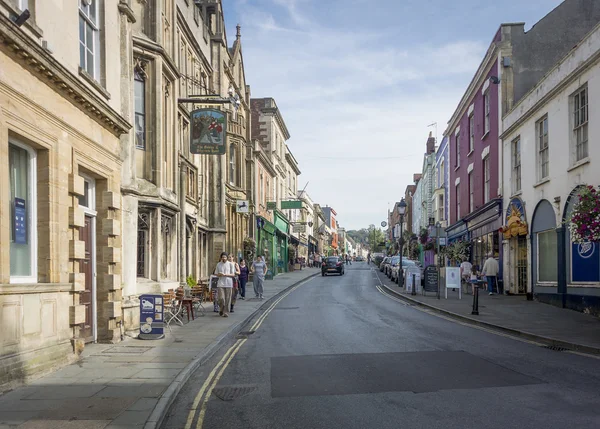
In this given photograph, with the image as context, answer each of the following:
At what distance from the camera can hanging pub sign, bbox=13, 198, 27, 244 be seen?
29.2ft

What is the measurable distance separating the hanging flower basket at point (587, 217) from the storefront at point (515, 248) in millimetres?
11065

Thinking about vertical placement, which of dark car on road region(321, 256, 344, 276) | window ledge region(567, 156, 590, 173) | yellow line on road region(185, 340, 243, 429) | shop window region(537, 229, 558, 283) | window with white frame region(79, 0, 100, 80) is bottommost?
dark car on road region(321, 256, 344, 276)

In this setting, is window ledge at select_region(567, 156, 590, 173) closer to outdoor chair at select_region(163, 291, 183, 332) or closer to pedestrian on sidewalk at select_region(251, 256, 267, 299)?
pedestrian on sidewalk at select_region(251, 256, 267, 299)

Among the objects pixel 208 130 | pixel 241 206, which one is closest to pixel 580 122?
pixel 208 130

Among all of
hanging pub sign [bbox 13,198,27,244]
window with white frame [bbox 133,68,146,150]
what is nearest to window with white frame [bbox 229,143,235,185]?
window with white frame [bbox 133,68,146,150]

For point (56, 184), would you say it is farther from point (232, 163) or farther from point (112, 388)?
point (232, 163)

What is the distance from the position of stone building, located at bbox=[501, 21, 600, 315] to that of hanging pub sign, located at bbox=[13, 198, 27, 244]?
14.1m

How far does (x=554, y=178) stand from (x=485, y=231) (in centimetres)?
1001

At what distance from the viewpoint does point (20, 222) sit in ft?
29.7

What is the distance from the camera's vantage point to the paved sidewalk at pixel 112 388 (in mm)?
6582

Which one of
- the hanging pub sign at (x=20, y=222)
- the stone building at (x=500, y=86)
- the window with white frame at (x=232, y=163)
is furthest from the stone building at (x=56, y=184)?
the window with white frame at (x=232, y=163)

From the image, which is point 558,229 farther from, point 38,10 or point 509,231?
point 38,10

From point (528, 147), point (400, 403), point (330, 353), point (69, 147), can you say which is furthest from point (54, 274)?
point (528, 147)

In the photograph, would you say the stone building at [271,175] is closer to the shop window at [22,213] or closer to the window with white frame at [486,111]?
the window with white frame at [486,111]
